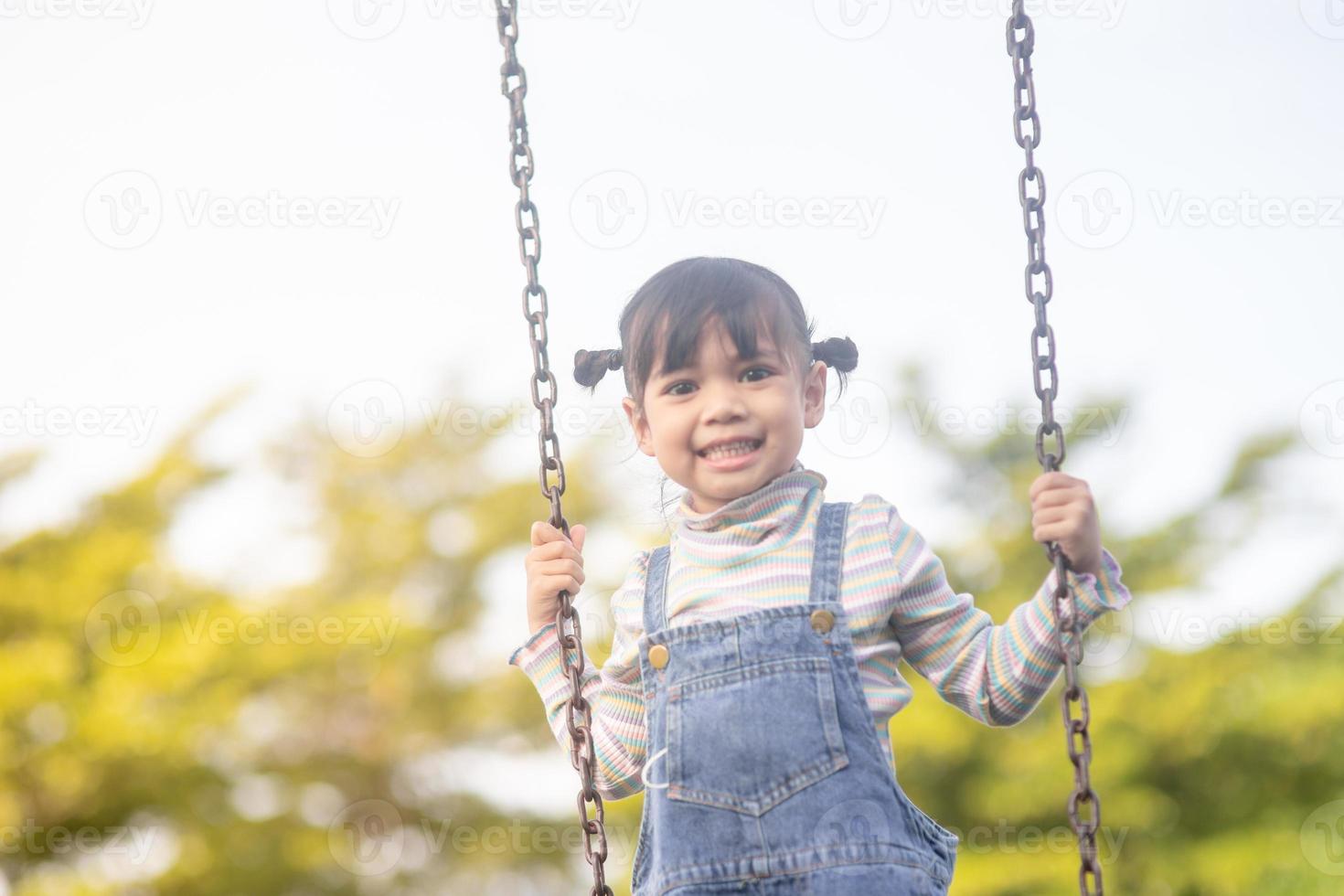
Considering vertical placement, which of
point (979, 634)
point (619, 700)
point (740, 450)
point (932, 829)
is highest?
point (740, 450)

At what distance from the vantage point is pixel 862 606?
1.86 metres

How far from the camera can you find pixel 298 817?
8.72 m

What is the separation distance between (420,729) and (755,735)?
306 inches

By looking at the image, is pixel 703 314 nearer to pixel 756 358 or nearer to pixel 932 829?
pixel 756 358

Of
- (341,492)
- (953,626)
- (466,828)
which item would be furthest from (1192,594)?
(953,626)

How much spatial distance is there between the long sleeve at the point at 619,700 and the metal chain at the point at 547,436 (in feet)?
0.10

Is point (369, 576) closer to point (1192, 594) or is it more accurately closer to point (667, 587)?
point (1192, 594)

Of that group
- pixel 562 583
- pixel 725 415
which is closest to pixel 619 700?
pixel 562 583

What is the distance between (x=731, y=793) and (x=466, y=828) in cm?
788

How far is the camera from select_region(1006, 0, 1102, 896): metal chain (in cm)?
177

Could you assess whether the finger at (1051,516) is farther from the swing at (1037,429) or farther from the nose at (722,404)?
the nose at (722,404)

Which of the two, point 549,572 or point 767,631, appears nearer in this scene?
point 767,631

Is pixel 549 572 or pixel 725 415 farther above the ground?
pixel 725 415

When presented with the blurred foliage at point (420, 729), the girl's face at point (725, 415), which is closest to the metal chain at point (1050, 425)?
the girl's face at point (725, 415)
